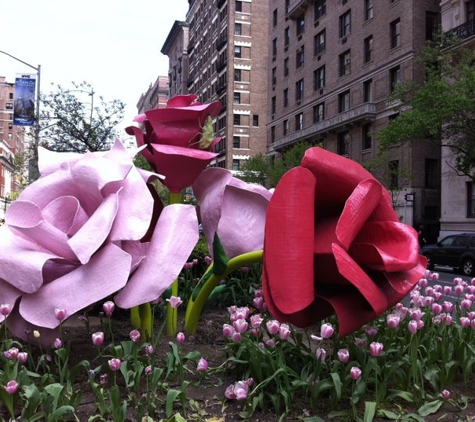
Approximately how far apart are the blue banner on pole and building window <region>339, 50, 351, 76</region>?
2561 centimetres

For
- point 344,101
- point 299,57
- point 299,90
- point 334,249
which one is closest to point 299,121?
point 299,90

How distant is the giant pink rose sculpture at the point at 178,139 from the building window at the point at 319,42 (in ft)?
141

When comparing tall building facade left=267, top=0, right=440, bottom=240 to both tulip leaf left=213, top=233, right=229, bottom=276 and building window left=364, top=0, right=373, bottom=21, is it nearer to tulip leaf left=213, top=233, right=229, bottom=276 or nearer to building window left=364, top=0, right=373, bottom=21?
building window left=364, top=0, right=373, bottom=21

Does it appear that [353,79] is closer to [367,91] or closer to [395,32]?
[367,91]

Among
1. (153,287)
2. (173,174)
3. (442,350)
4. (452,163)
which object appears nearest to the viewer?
(153,287)

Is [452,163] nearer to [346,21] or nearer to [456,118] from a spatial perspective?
[456,118]

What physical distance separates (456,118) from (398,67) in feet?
43.3

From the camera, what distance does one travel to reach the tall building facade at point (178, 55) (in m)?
88.5

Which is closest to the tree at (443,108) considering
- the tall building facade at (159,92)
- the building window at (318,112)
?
the building window at (318,112)

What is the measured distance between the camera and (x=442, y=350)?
2771 millimetres

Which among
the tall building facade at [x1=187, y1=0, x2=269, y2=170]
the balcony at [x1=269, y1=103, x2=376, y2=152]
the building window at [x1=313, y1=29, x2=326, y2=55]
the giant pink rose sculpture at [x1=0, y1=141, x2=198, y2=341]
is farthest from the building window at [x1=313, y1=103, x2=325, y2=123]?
the giant pink rose sculpture at [x1=0, y1=141, x2=198, y2=341]

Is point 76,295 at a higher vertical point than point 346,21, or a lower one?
lower

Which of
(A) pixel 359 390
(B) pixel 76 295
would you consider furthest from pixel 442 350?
(B) pixel 76 295

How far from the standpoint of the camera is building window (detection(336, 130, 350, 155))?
39.6 meters
